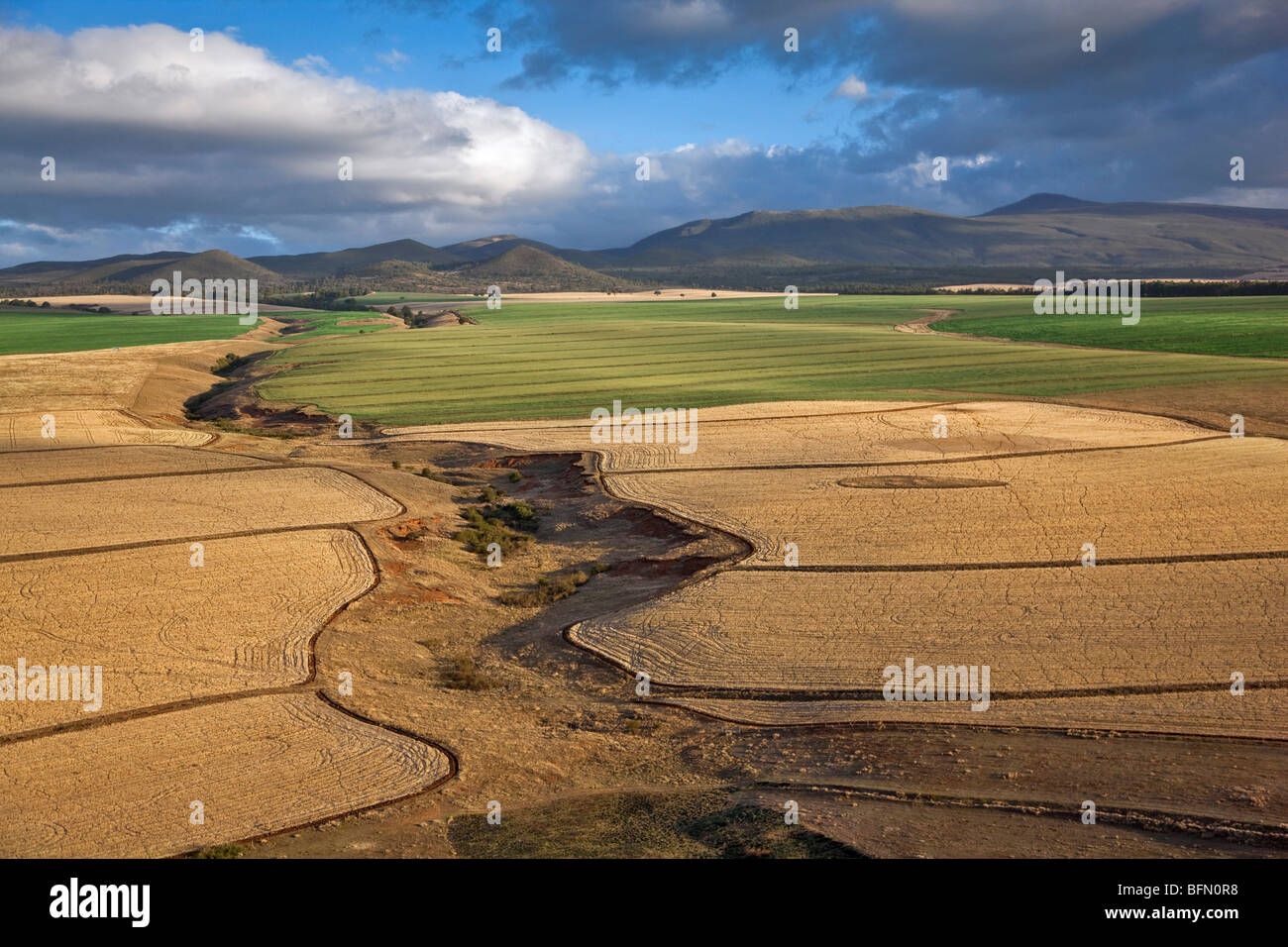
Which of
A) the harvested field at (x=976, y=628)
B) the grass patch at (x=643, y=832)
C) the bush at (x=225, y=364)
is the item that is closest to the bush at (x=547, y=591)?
the harvested field at (x=976, y=628)

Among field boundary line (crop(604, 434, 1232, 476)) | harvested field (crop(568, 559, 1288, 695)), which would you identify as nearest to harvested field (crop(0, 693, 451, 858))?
harvested field (crop(568, 559, 1288, 695))

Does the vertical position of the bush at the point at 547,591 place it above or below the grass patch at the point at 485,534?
below

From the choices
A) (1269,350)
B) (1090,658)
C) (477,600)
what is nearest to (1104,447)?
(1090,658)

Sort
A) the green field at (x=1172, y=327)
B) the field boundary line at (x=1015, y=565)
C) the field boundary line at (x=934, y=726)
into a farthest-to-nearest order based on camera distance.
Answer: the green field at (x=1172, y=327)
the field boundary line at (x=1015, y=565)
the field boundary line at (x=934, y=726)

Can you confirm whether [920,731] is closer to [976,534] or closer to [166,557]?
[976,534]

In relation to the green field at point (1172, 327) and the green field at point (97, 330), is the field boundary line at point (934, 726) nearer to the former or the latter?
the green field at point (1172, 327)
